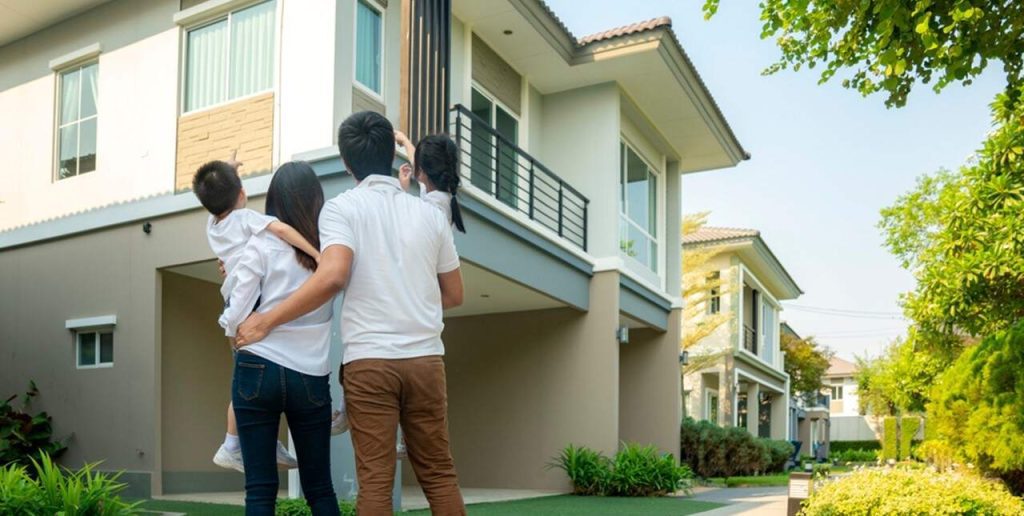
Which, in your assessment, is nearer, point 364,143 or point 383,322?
point 383,322

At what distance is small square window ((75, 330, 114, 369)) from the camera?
34.1 ft

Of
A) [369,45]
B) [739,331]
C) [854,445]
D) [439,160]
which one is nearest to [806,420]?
[854,445]

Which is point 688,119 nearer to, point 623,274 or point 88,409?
point 623,274

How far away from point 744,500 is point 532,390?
3.38 metres

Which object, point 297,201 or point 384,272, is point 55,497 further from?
point 384,272

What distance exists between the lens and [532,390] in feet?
45.6

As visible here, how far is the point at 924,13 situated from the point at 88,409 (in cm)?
887

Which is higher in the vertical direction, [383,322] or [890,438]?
[383,322]

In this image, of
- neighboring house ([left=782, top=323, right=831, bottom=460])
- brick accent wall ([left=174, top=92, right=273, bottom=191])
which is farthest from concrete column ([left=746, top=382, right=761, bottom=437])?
brick accent wall ([left=174, top=92, right=273, bottom=191])

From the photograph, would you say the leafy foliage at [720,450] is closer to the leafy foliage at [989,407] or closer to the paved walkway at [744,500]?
the paved walkway at [744,500]

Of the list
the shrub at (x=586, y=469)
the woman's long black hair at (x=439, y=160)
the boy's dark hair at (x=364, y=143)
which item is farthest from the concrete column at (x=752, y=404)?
the boy's dark hair at (x=364, y=143)

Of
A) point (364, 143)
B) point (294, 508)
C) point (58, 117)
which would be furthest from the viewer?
point (58, 117)

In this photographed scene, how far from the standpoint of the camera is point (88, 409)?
10.3 metres

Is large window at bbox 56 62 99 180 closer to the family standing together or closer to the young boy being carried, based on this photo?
the young boy being carried
